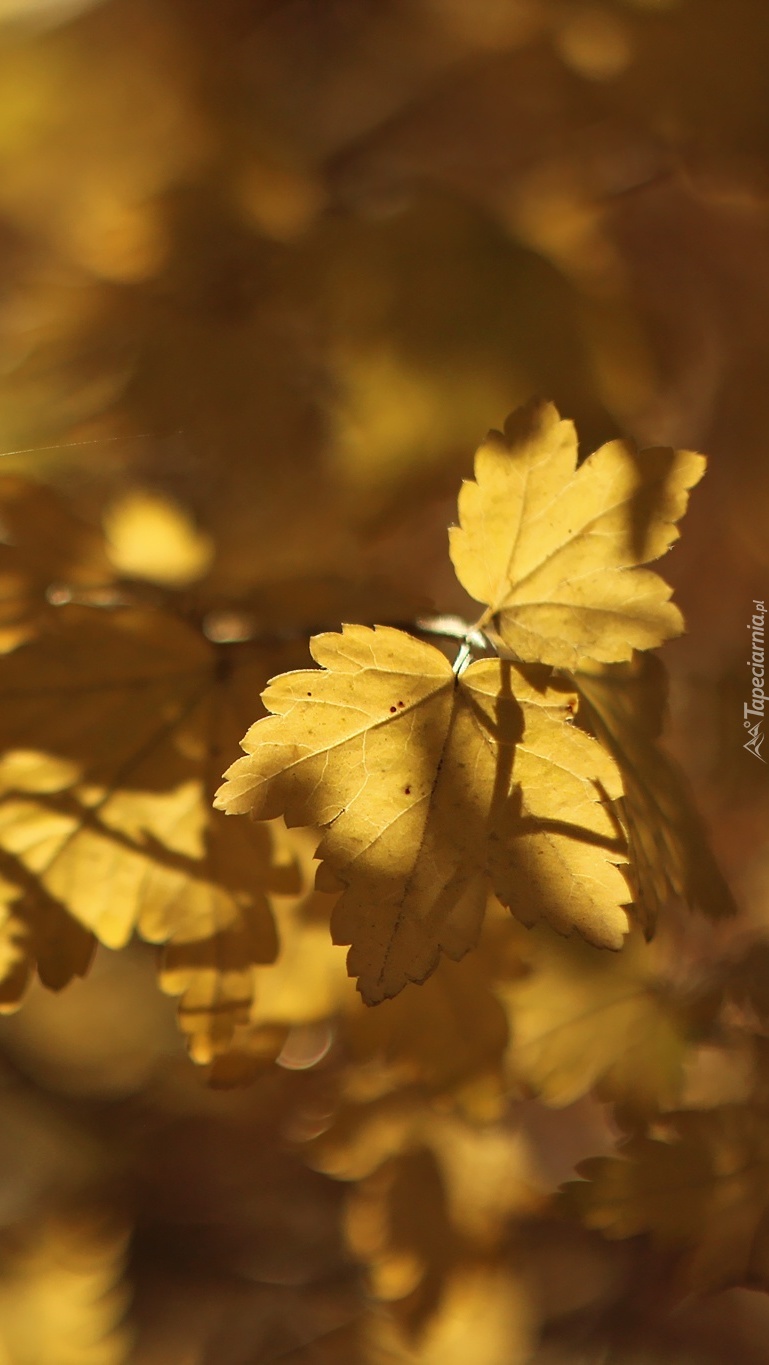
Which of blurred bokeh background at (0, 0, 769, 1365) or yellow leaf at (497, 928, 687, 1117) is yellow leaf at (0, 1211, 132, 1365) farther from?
yellow leaf at (497, 928, 687, 1117)

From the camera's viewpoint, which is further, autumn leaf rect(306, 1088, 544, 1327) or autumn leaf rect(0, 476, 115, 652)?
autumn leaf rect(306, 1088, 544, 1327)

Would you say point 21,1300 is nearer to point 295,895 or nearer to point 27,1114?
point 27,1114

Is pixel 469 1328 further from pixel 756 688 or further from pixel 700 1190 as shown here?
pixel 756 688

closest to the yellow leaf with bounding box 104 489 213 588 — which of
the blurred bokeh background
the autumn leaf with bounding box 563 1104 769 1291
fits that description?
the blurred bokeh background

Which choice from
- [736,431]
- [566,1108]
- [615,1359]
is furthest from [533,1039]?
[736,431]

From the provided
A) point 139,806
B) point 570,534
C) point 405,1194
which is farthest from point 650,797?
point 405,1194

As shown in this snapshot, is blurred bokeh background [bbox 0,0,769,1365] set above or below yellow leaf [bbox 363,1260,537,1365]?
above
